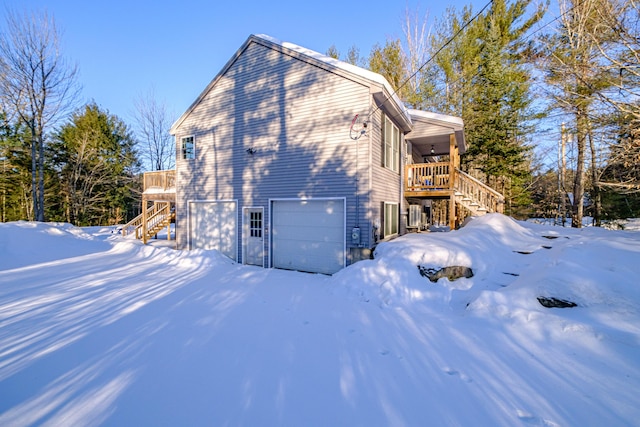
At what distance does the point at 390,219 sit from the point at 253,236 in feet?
15.4

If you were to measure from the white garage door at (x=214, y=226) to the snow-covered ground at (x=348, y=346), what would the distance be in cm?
297

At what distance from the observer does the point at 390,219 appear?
A: 9.09 metres

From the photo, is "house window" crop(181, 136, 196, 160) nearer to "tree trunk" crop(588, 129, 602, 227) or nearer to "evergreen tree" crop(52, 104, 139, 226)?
"evergreen tree" crop(52, 104, 139, 226)

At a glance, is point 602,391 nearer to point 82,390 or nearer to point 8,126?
point 82,390

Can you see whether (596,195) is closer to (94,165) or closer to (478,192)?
(478,192)

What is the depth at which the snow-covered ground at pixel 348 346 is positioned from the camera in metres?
2.45

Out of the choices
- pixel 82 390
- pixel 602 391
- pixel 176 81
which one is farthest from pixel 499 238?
pixel 176 81

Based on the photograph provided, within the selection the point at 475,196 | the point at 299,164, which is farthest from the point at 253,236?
the point at 475,196

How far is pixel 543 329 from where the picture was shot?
3.77m

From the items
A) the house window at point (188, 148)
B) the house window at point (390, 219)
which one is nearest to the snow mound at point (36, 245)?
the house window at point (188, 148)

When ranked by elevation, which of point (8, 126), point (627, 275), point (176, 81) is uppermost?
point (176, 81)

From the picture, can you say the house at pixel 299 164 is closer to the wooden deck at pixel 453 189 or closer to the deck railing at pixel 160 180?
the wooden deck at pixel 453 189

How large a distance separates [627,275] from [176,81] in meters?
19.8

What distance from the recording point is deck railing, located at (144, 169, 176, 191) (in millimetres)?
12133
